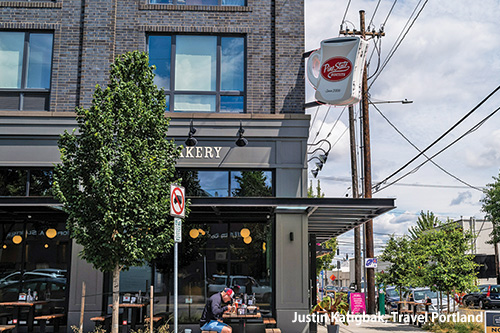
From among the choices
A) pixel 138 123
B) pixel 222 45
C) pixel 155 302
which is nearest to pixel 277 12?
pixel 222 45

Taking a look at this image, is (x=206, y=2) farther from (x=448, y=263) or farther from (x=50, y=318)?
(x=448, y=263)

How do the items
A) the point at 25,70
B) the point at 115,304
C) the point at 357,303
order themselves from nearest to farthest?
1. the point at 115,304
2. the point at 25,70
3. the point at 357,303

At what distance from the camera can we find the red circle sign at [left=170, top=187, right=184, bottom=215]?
9.66 metres

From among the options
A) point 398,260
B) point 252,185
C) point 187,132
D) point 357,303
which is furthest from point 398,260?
point 187,132

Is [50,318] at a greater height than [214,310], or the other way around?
[214,310]

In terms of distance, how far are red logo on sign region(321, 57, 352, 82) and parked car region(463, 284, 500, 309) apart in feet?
85.2

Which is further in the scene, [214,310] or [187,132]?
[187,132]

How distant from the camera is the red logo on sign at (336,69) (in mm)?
15242

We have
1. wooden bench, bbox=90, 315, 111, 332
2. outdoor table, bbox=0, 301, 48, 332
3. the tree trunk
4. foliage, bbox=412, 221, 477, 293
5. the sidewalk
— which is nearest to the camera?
the tree trunk

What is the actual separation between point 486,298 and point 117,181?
103ft

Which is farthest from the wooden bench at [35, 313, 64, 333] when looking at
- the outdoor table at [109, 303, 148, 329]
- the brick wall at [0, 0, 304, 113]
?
the brick wall at [0, 0, 304, 113]

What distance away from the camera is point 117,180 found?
11.4 metres

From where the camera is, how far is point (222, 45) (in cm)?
1634

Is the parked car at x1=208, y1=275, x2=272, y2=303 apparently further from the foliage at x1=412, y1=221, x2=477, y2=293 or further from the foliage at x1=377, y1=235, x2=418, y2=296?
the foliage at x1=377, y1=235, x2=418, y2=296
